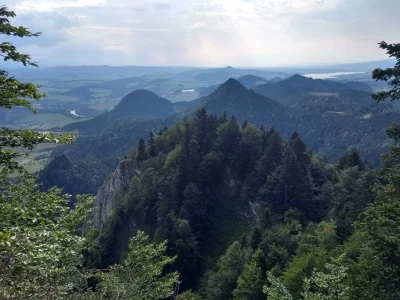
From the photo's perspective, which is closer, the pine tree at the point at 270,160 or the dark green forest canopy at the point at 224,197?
the dark green forest canopy at the point at 224,197

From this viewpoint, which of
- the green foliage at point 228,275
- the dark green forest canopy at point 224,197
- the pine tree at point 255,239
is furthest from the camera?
the dark green forest canopy at point 224,197

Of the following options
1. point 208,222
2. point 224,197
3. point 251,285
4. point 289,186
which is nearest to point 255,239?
point 251,285

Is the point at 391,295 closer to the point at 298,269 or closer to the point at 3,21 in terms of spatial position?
the point at 298,269

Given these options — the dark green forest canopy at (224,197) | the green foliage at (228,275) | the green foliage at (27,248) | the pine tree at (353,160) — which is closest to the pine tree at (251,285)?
the dark green forest canopy at (224,197)

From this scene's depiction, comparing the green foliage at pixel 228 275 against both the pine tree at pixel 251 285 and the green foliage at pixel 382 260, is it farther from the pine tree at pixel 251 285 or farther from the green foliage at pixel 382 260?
the green foliage at pixel 382 260

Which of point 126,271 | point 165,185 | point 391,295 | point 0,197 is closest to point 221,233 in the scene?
point 165,185

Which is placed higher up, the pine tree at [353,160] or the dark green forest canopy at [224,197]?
the pine tree at [353,160]

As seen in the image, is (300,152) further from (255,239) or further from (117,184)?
(117,184)

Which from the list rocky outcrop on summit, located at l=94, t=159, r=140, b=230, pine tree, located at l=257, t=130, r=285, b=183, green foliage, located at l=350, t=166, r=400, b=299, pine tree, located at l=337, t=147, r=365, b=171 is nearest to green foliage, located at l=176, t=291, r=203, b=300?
green foliage, located at l=350, t=166, r=400, b=299
